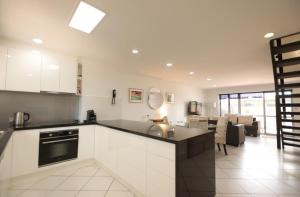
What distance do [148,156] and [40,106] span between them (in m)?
2.78

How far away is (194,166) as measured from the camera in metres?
1.66

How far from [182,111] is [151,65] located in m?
3.66

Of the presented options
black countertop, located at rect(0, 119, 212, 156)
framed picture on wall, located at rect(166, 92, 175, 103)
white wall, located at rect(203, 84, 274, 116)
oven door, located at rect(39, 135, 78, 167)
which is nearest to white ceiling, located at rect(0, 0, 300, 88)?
black countertop, located at rect(0, 119, 212, 156)

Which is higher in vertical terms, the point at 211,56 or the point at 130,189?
the point at 211,56

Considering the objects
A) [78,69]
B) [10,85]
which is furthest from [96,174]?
[78,69]

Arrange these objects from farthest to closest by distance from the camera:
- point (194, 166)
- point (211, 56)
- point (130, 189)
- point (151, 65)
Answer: point (151, 65) < point (211, 56) < point (130, 189) < point (194, 166)

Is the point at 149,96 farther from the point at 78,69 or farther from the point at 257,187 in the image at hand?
the point at 257,187

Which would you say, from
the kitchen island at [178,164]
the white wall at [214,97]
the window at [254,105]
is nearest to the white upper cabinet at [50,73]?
the kitchen island at [178,164]

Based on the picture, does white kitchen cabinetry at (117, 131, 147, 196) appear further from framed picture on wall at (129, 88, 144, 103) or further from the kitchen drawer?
framed picture on wall at (129, 88, 144, 103)

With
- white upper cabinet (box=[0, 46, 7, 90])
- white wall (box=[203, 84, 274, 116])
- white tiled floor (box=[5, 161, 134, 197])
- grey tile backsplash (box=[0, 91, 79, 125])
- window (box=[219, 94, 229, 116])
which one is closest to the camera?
white tiled floor (box=[5, 161, 134, 197])

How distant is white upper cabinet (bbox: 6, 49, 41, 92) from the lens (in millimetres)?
2619

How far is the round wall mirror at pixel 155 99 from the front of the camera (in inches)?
222

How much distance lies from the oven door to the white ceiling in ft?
6.09

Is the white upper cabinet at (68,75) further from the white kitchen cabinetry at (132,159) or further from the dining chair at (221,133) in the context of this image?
the dining chair at (221,133)
